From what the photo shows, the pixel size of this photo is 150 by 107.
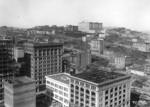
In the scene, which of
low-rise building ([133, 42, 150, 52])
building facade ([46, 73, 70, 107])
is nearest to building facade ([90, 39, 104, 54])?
low-rise building ([133, 42, 150, 52])

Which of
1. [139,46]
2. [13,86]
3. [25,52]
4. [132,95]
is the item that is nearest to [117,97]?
[132,95]

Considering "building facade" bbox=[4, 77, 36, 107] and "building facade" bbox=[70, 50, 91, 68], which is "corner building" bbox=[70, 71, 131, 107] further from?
"building facade" bbox=[70, 50, 91, 68]

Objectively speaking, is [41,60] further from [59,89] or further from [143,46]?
[143,46]

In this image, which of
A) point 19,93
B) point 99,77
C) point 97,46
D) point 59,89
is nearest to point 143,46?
point 97,46

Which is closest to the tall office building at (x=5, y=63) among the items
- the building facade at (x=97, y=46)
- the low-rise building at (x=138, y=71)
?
the low-rise building at (x=138, y=71)

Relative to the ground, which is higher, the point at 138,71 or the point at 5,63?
the point at 5,63
